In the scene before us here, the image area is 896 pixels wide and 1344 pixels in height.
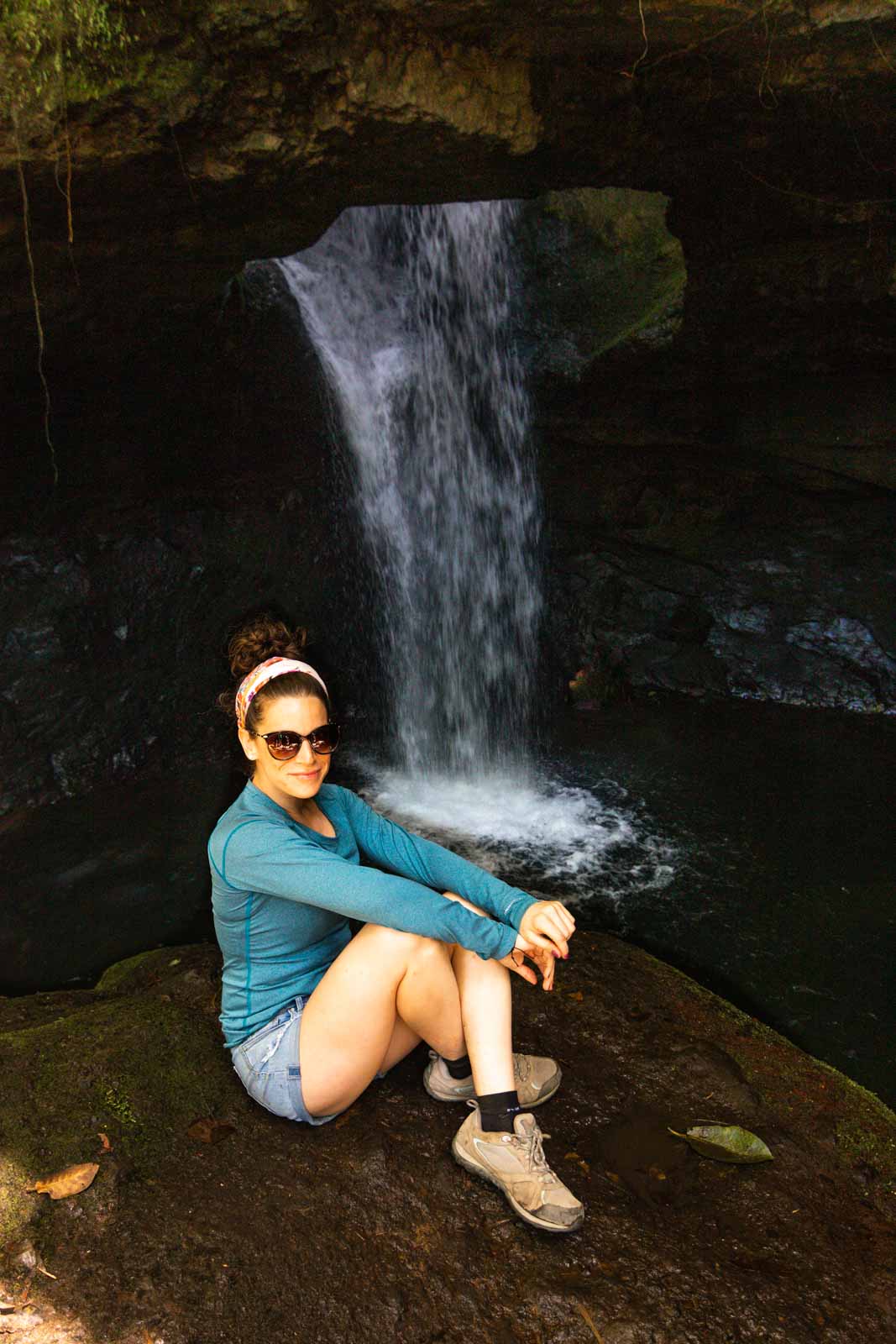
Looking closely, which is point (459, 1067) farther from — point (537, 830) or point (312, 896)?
point (537, 830)

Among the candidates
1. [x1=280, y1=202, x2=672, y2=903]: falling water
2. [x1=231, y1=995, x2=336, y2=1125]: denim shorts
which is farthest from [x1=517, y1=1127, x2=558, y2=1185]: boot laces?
[x1=280, y1=202, x2=672, y2=903]: falling water

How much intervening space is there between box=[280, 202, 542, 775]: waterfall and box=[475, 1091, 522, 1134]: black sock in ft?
14.8

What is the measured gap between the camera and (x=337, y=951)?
8.80 feet

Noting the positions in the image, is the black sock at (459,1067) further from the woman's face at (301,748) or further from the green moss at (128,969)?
the green moss at (128,969)

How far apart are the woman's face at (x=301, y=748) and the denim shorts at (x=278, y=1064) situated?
0.56 meters

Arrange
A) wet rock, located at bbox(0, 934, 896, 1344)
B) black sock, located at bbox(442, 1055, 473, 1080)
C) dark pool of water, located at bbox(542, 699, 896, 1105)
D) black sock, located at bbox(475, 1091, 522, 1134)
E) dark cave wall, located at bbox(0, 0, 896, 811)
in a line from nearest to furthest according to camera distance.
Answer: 1. wet rock, located at bbox(0, 934, 896, 1344)
2. black sock, located at bbox(475, 1091, 522, 1134)
3. black sock, located at bbox(442, 1055, 473, 1080)
4. dark cave wall, located at bbox(0, 0, 896, 811)
5. dark pool of water, located at bbox(542, 699, 896, 1105)

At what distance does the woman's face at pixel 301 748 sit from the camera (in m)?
2.44

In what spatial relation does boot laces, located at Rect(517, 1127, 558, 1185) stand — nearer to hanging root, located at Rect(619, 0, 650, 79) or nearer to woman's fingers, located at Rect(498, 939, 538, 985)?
woman's fingers, located at Rect(498, 939, 538, 985)

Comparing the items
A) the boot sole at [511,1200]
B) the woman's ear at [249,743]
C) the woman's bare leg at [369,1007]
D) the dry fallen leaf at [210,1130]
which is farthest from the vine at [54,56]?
the boot sole at [511,1200]

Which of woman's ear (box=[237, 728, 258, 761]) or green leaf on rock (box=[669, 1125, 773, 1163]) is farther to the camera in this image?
green leaf on rock (box=[669, 1125, 773, 1163])

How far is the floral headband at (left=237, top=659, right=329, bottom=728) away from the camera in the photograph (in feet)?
8.09

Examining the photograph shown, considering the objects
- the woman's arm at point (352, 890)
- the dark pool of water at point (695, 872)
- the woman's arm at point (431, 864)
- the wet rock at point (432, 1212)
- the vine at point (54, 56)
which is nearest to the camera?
the wet rock at point (432, 1212)

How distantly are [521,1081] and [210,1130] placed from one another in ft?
2.83

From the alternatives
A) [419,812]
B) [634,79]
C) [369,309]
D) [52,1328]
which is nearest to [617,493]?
[369,309]
